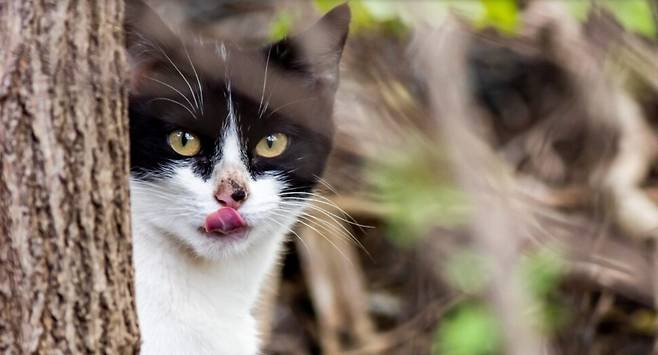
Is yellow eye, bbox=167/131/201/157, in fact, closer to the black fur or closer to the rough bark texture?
the black fur

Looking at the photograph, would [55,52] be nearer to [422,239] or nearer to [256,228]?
[256,228]

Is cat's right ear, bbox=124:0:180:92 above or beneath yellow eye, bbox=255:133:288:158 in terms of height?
above

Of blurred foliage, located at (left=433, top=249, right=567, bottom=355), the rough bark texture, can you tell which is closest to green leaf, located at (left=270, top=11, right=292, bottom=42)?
blurred foliage, located at (left=433, top=249, right=567, bottom=355)

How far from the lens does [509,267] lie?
2.05 meters

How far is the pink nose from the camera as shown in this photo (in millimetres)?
2209

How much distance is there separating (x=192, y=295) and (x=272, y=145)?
1.31 ft

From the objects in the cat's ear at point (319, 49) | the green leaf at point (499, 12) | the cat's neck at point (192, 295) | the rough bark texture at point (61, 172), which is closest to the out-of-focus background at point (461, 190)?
the green leaf at point (499, 12)

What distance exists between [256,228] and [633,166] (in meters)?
Answer: 2.48

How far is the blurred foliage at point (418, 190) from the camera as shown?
3707mm

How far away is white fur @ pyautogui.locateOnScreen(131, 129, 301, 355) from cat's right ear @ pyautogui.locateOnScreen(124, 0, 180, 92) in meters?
0.24

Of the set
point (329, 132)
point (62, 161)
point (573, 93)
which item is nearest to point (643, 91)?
point (573, 93)

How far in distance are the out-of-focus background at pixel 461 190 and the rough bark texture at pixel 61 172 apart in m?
1.57

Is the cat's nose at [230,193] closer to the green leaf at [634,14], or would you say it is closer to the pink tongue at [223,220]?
the pink tongue at [223,220]

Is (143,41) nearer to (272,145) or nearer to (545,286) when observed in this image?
(272,145)
